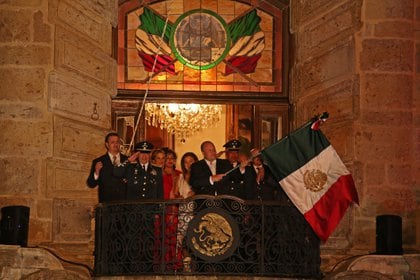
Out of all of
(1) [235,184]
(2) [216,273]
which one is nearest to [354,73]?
(1) [235,184]

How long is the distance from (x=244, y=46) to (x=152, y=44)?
1.28 meters

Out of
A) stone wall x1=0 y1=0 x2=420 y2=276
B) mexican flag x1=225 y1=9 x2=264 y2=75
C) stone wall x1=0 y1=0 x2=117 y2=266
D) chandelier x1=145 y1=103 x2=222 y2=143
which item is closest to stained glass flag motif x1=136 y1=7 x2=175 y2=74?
chandelier x1=145 y1=103 x2=222 y2=143

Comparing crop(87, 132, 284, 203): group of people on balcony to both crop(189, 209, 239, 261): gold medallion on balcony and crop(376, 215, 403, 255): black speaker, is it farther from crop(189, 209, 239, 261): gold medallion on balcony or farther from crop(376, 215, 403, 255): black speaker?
crop(376, 215, 403, 255): black speaker

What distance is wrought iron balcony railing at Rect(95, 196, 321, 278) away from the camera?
14672 mm

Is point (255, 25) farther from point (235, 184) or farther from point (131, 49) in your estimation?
point (235, 184)

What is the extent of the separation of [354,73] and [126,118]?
3511mm

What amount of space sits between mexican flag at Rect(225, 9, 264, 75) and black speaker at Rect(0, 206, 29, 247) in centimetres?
440

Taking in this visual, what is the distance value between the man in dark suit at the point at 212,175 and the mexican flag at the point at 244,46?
2463 millimetres

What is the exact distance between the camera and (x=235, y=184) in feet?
51.2

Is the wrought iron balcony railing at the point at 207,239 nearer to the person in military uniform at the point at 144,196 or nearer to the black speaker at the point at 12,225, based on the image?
the person in military uniform at the point at 144,196

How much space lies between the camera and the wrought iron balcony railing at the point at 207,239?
14.7 meters

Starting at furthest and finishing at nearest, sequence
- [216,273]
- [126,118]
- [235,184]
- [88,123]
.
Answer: [126,118], [88,123], [235,184], [216,273]

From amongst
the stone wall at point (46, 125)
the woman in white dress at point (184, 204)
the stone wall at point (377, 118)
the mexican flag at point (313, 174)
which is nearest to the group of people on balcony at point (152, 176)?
the mexican flag at point (313, 174)

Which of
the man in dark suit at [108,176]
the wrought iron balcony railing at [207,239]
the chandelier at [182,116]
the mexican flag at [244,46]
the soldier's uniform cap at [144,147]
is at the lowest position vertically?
the wrought iron balcony railing at [207,239]
